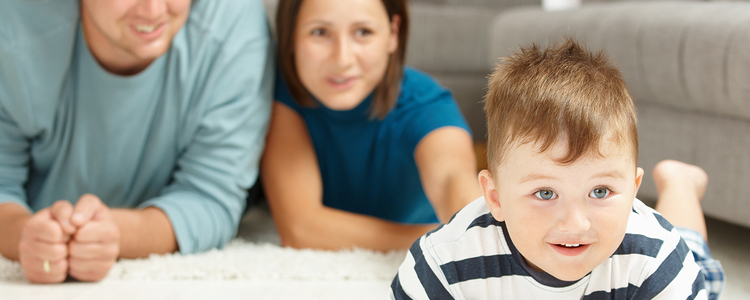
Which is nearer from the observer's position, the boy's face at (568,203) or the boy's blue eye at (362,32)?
the boy's face at (568,203)

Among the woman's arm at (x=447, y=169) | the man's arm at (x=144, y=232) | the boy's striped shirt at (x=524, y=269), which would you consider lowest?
the man's arm at (x=144, y=232)

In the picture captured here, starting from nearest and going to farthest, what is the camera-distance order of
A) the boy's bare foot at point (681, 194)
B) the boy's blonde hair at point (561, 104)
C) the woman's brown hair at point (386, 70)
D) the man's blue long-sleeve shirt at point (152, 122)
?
the boy's blonde hair at point (561, 104) → the boy's bare foot at point (681, 194) → the man's blue long-sleeve shirt at point (152, 122) → the woman's brown hair at point (386, 70)

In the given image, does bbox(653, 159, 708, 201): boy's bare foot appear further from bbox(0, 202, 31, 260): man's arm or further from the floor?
bbox(0, 202, 31, 260): man's arm

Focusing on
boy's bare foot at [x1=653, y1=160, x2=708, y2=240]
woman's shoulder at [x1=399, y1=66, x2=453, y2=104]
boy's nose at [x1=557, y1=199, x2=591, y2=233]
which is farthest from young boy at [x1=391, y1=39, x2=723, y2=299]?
woman's shoulder at [x1=399, y1=66, x2=453, y2=104]

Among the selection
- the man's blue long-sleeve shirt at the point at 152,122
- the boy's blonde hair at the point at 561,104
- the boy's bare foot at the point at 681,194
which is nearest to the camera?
the boy's blonde hair at the point at 561,104

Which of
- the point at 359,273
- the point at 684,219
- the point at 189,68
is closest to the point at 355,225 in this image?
the point at 359,273

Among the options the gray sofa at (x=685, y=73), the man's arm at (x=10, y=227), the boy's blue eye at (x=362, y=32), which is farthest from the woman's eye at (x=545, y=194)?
the man's arm at (x=10, y=227)

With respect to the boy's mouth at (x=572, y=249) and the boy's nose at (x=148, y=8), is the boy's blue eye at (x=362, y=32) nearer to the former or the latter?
the boy's nose at (x=148, y=8)

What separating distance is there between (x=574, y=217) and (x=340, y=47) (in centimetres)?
52

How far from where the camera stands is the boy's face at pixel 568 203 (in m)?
0.51

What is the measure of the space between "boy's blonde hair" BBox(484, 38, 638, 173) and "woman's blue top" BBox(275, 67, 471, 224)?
0.43 meters

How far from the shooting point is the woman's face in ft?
3.09

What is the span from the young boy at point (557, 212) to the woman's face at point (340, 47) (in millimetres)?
384

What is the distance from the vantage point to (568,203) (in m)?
0.52
